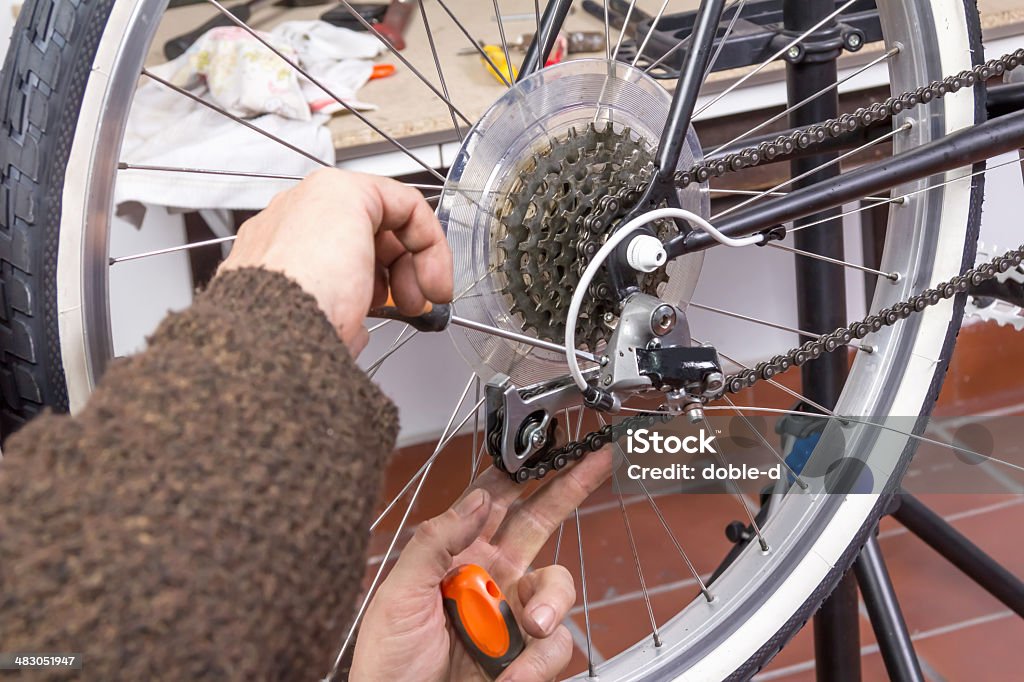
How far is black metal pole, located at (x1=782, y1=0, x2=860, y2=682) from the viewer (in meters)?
0.85

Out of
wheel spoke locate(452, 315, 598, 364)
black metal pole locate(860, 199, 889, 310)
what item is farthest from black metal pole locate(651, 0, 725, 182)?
black metal pole locate(860, 199, 889, 310)

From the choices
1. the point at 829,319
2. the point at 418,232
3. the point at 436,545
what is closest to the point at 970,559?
the point at 829,319

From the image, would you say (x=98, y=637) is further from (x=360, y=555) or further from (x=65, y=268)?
(x=65, y=268)

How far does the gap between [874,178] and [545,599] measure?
37 centimetres

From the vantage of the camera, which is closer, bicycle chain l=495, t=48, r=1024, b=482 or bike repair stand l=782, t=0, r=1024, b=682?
bicycle chain l=495, t=48, r=1024, b=482

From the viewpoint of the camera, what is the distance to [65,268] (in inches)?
22.3

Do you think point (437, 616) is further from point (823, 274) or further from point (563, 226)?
point (823, 274)

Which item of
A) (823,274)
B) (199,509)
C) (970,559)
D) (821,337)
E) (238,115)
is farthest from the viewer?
(238,115)

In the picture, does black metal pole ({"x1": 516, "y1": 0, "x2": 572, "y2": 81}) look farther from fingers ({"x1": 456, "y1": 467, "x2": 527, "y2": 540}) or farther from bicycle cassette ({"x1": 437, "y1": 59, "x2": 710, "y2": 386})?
fingers ({"x1": 456, "y1": 467, "x2": 527, "y2": 540})

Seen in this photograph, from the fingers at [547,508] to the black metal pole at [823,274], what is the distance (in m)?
0.28

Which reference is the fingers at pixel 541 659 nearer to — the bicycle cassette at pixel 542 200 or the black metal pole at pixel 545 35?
the bicycle cassette at pixel 542 200

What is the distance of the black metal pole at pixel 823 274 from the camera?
854 mm

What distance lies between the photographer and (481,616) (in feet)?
2.12

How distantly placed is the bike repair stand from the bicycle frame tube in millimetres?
141
